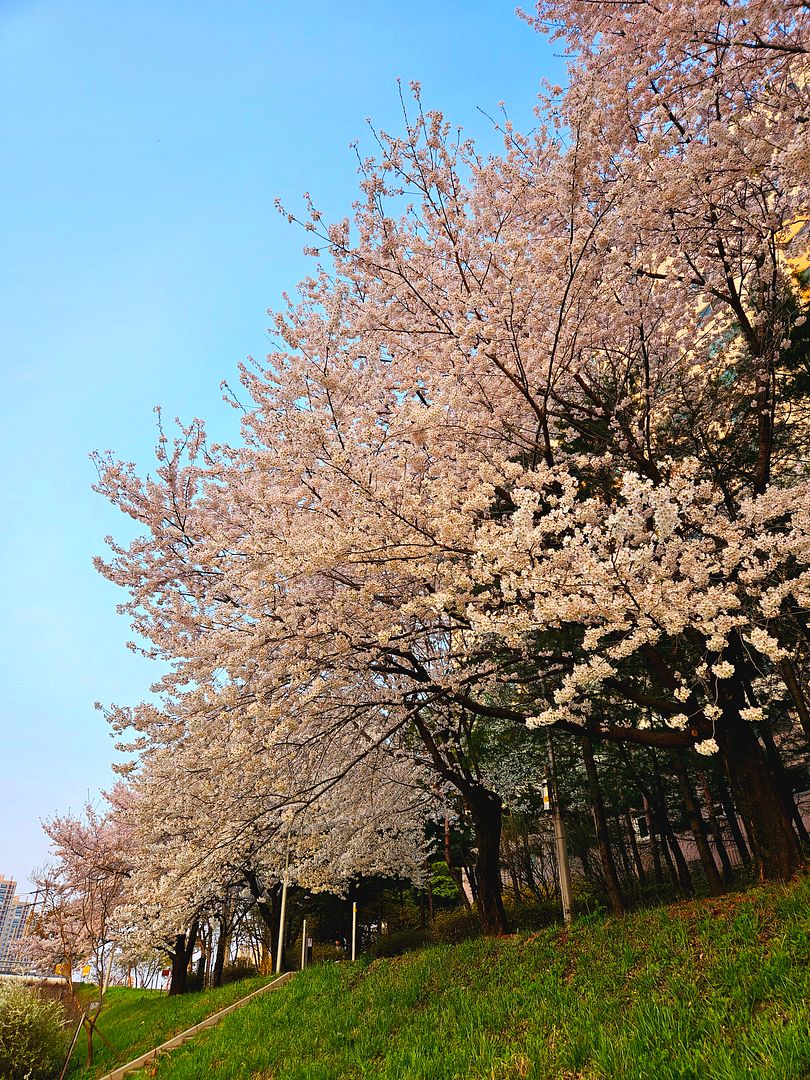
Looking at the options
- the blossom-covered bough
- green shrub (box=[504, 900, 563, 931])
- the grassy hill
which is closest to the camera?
the grassy hill

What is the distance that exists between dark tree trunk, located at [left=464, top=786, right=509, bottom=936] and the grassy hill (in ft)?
4.74

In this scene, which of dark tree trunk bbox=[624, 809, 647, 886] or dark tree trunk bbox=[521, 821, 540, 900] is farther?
dark tree trunk bbox=[521, 821, 540, 900]

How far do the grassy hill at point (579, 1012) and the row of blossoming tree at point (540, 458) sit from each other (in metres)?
1.43

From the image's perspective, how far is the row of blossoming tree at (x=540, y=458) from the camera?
509 cm

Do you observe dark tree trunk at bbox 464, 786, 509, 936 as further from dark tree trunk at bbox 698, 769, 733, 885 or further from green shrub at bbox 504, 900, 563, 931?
dark tree trunk at bbox 698, 769, 733, 885

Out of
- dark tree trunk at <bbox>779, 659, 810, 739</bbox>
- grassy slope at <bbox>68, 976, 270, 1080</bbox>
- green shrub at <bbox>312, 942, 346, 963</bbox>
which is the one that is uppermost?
dark tree trunk at <bbox>779, 659, 810, 739</bbox>

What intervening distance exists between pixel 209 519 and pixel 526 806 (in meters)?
10.3

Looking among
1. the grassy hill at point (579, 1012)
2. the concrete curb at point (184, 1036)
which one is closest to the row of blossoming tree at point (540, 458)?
the grassy hill at point (579, 1012)

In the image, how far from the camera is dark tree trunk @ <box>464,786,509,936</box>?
9875 millimetres

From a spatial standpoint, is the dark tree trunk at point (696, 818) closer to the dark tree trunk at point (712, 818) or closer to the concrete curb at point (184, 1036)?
the dark tree trunk at point (712, 818)

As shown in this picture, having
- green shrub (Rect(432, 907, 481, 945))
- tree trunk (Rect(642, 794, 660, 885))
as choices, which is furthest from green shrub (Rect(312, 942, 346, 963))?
tree trunk (Rect(642, 794, 660, 885))

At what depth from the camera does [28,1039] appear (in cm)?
994

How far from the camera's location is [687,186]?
515 cm

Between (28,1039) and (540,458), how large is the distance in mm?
11641
